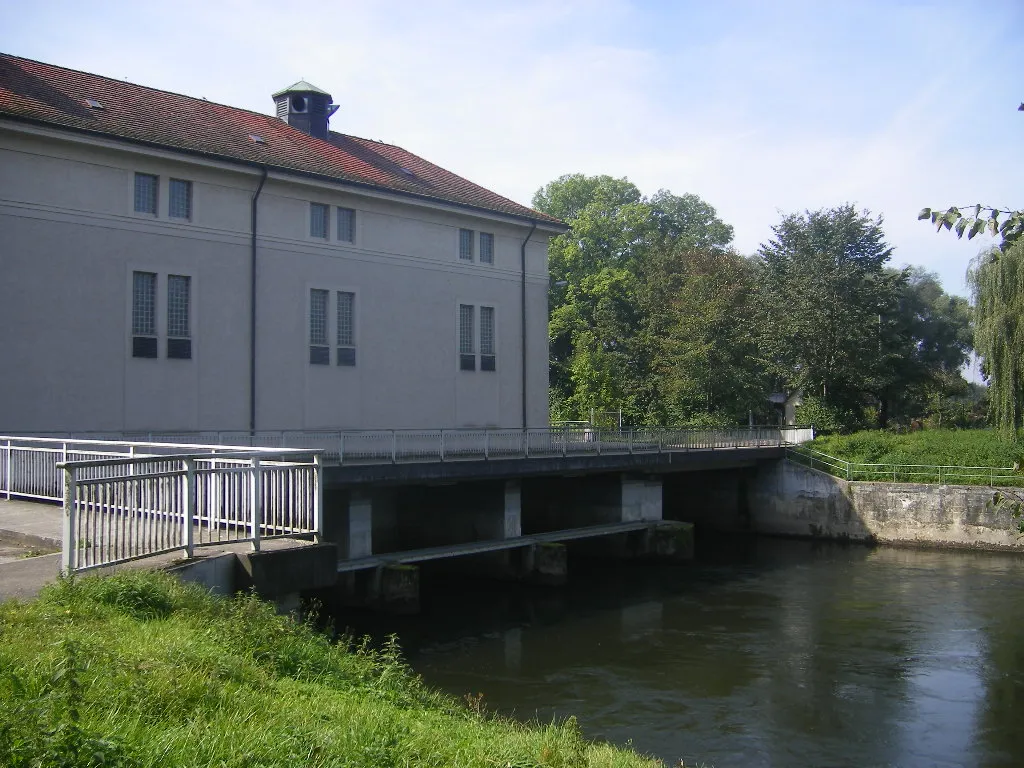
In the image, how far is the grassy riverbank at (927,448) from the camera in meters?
35.6

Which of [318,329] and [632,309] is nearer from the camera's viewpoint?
[318,329]

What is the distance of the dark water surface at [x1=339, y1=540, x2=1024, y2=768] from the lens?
46.1 feet

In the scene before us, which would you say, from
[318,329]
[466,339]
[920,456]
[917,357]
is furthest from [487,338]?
[917,357]

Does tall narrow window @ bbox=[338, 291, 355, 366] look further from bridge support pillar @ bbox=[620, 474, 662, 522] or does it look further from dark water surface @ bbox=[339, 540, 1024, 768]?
bridge support pillar @ bbox=[620, 474, 662, 522]

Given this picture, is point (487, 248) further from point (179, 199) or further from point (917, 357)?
point (917, 357)

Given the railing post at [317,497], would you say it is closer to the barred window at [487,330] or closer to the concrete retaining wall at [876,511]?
the barred window at [487,330]

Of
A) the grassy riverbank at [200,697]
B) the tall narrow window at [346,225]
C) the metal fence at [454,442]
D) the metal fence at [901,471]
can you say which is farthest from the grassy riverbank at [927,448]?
the grassy riverbank at [200,697]

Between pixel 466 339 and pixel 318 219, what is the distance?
7475mm

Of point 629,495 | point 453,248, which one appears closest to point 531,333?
point 453,248

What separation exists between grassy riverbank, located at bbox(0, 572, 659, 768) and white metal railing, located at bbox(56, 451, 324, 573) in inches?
34.6

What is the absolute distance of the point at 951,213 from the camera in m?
5.20

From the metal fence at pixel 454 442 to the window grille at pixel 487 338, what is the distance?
507 centimetres

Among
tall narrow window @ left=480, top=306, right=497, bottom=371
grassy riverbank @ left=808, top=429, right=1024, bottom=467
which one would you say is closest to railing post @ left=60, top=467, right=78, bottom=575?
tall narrow window @ left=480, top=306, right=497, bottom=371

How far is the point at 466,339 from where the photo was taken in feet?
119
